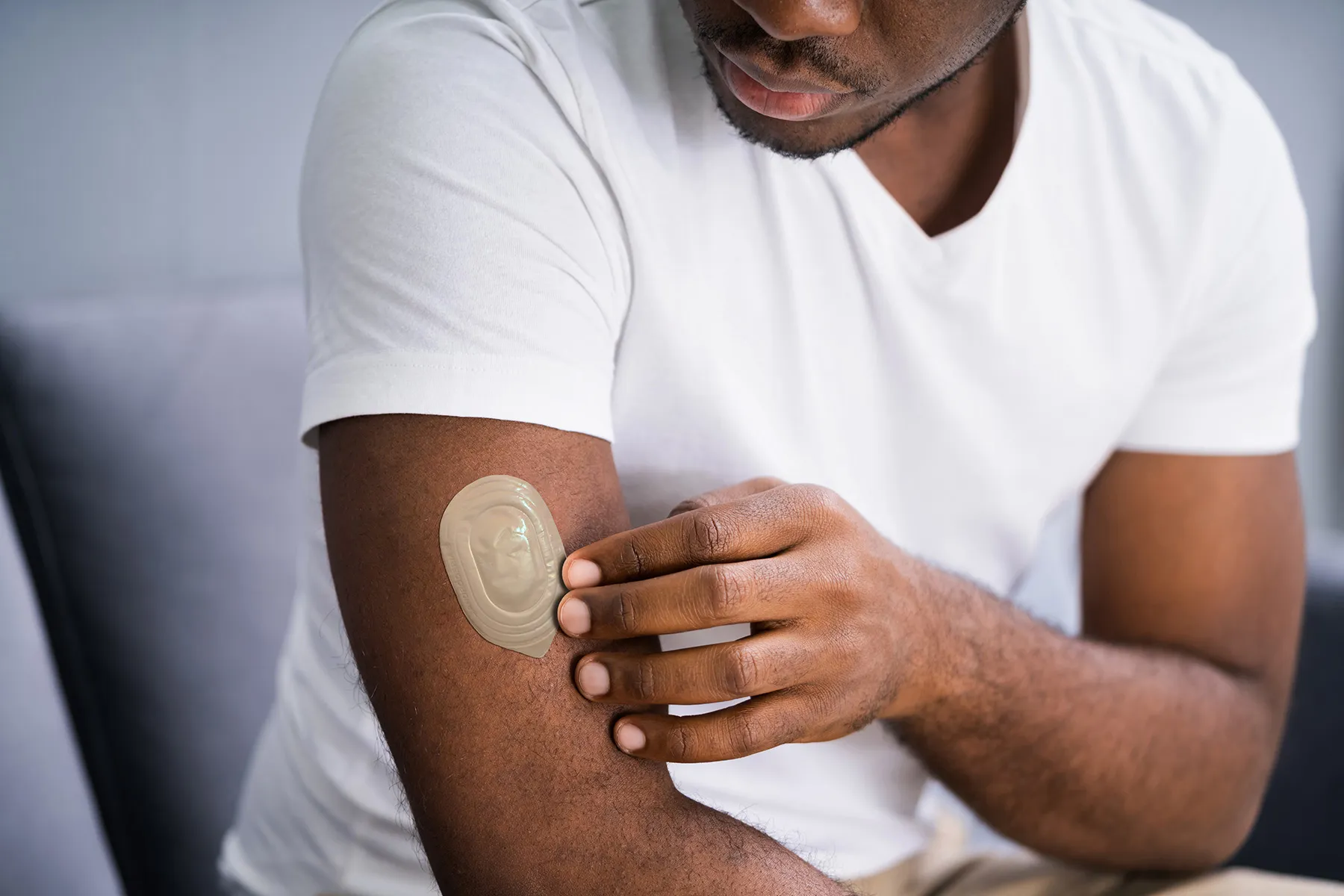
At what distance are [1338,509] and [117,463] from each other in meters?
2.46

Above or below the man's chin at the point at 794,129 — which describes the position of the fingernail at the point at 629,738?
below

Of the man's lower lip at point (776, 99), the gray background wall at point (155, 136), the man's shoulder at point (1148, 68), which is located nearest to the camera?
the man's lower lip at point (776, 99)

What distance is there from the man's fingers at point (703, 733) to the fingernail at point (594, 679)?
0.10ft

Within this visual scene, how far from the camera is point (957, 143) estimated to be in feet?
3.55

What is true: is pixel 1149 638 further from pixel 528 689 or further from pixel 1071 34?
pixel 528 689

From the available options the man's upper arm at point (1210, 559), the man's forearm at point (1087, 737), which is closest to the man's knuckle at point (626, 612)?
the man's forearm at point (1087, 737)

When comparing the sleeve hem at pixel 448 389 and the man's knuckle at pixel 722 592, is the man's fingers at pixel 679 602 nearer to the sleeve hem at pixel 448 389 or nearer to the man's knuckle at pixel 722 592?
the man's knuckle at pixel 722 592

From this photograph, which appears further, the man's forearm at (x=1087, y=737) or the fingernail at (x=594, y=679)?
the man's forearm at (x=1087, y=737)

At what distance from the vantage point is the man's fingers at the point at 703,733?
746 mm

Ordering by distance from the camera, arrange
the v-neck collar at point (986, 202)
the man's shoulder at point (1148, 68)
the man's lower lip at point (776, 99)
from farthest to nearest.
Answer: the man's shoulder at point (1148, 68), the v-neck collar at point (986, 202), the man's lower lip at point (776, 99)

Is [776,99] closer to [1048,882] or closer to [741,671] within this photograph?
[741,671]

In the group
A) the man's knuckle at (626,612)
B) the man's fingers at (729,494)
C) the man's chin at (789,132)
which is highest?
the man's chin at (789,132)

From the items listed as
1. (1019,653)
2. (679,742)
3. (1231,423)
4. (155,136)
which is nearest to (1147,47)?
(1231,423)

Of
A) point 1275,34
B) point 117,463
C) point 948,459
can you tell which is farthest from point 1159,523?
point 1275,34
